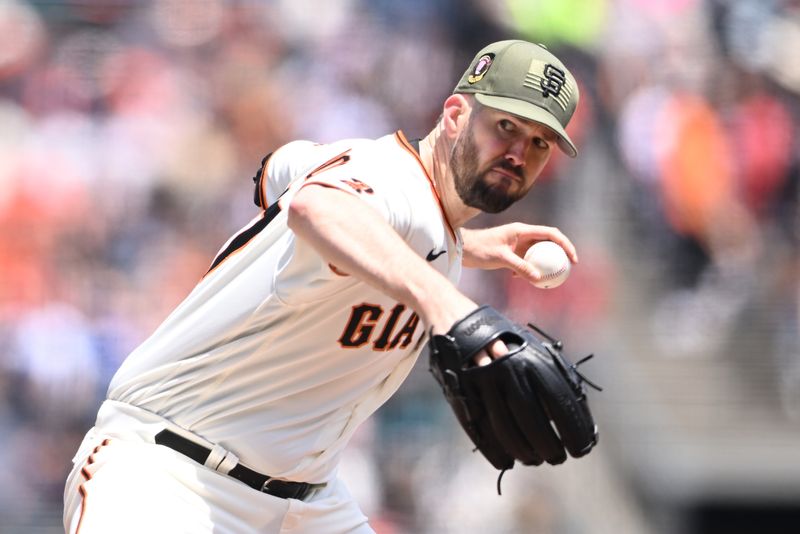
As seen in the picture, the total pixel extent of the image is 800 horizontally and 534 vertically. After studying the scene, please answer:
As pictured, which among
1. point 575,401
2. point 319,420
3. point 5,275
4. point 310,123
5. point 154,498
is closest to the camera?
point 575,401

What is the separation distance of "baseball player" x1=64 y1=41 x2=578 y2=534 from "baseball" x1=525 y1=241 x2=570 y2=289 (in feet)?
1.83

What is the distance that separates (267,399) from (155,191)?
566cm

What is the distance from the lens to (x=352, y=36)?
9531 millimetres

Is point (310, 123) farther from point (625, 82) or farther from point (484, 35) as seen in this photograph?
point (625, 82)

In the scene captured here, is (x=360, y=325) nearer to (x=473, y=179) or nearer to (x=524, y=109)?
(x=473, y=179)

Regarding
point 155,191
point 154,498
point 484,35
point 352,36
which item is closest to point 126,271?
point 155,191

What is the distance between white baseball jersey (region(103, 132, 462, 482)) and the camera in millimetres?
3285

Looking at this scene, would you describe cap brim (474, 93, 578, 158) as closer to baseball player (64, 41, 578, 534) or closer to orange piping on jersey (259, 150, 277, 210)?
baseball player (64, 41, 578, 534)

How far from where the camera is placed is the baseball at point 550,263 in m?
4.11

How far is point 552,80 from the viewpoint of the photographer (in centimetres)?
344

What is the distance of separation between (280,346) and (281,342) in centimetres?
1

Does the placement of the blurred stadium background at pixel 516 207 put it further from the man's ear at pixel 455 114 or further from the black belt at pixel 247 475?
the man's ear at pixel 455 114

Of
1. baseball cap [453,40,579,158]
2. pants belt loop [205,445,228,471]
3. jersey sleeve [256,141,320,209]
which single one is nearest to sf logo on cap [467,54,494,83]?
baseball cap [453,40,579,158]

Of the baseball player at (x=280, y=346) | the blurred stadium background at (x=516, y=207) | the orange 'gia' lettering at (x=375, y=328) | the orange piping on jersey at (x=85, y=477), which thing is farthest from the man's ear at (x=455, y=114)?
the blurred stadium background at (x=516, y=207)
